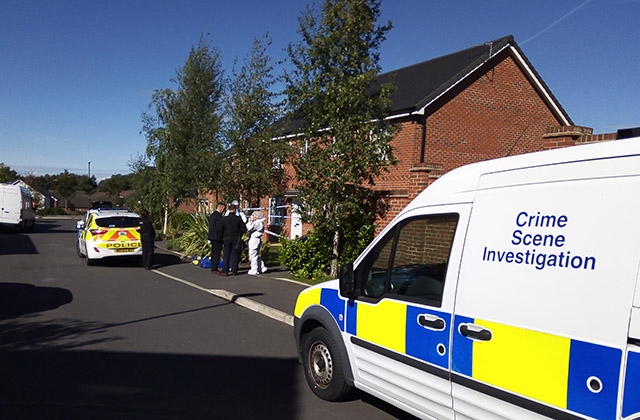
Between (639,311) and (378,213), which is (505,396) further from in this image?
(378,213)

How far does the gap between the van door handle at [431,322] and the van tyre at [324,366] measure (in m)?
1.24

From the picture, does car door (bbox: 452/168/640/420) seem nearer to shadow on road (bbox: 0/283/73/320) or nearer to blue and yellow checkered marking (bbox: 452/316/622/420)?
blue and yellow checkered marking (bbox: 452/316/622/420)

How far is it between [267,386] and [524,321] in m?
3.07

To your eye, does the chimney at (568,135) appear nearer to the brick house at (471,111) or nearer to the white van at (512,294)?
the white van at (512,294)

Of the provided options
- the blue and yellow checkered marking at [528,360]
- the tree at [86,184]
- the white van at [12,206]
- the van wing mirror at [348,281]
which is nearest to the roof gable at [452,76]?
the van wing mirror at [348,281]

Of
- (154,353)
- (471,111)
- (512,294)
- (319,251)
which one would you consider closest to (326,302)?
(512,294)

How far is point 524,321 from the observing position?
316 centimetres

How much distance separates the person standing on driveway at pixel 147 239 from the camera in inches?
587

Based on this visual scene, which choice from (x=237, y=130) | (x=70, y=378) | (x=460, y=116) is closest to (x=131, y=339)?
(x=70, y=378)

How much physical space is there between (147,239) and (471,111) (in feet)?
38.1

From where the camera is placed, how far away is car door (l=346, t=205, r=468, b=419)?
3773 millimetres

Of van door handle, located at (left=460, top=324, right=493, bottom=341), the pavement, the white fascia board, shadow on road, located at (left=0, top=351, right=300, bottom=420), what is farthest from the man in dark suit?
the white fascia board

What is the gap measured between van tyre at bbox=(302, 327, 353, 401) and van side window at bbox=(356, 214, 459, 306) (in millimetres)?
724

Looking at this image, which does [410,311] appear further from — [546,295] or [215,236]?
[215,236]
